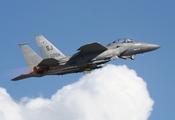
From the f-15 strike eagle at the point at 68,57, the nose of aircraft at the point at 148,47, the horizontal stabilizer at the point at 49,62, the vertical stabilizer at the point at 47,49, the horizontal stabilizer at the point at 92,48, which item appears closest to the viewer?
the horizontal stabilizer at the point at 49,62

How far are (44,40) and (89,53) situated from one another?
4.64m

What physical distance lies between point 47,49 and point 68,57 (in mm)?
2263

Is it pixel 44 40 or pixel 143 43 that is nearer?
pixel 44 40

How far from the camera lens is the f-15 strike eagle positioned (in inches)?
1233

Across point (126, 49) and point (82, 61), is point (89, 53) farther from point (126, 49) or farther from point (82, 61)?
point (126, 49)

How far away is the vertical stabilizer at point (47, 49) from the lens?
32.3 metres

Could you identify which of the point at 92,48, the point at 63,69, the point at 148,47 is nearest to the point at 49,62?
the point at 63,69

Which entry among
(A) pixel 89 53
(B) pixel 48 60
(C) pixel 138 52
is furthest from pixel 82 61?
(C) pixel 138 52

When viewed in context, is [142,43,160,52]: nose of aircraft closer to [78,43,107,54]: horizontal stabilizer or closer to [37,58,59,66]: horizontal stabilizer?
[78,43,107,54]: horizontal stabilizer

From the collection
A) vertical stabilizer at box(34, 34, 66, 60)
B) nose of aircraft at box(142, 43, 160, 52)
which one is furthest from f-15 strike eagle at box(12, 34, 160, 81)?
nose of aircraft at box(142, 43, 160, 52)

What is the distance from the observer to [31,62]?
1236 inches

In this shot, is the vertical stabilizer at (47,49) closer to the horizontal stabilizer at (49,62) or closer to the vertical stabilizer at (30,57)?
the vertical stabilizer at (30,57)

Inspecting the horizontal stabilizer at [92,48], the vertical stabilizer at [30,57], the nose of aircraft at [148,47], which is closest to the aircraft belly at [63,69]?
the vertical stabilizer at [30,57]

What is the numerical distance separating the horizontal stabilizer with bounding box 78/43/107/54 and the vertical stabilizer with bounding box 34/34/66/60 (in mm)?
2503
